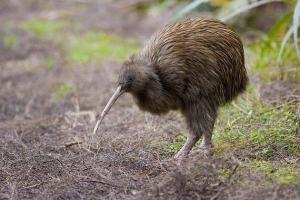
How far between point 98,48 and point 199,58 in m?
4.86

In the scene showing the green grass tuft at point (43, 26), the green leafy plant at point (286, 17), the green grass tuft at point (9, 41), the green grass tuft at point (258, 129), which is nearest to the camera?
the green grass tuft at point (258, 129)

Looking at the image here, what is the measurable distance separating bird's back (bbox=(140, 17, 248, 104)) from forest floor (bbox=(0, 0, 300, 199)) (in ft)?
1.26

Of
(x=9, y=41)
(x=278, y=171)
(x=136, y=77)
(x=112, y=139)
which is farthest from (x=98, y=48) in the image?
(x=278, y=171)

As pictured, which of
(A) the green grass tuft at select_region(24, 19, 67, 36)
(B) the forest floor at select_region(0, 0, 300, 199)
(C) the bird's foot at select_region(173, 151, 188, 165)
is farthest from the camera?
(A) the green grass tuft at select_region(24, 19, 67, 36)

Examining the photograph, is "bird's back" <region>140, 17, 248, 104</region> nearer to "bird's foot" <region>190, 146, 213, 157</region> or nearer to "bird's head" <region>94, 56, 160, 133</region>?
"bird's head" <region>94, 56, 160, 133</region>

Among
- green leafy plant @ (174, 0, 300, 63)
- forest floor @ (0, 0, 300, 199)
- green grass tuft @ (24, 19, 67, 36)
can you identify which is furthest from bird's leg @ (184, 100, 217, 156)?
green grass tuft @ (24, 19, 67, 36)

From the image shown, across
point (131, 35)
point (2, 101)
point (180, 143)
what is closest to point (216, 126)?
point (180, 143)

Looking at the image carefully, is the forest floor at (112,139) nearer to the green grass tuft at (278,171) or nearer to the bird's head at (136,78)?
the green grass tuft at (278,171)

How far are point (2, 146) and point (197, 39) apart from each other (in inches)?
69.1

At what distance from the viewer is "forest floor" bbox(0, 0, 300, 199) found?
3848 mm

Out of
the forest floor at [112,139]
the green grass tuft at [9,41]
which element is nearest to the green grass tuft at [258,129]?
the forest floor at [112,139]

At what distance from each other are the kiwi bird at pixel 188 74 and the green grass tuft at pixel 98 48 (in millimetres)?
4009

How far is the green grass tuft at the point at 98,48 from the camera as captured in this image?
8758 millimetres

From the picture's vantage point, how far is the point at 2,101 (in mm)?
7055
